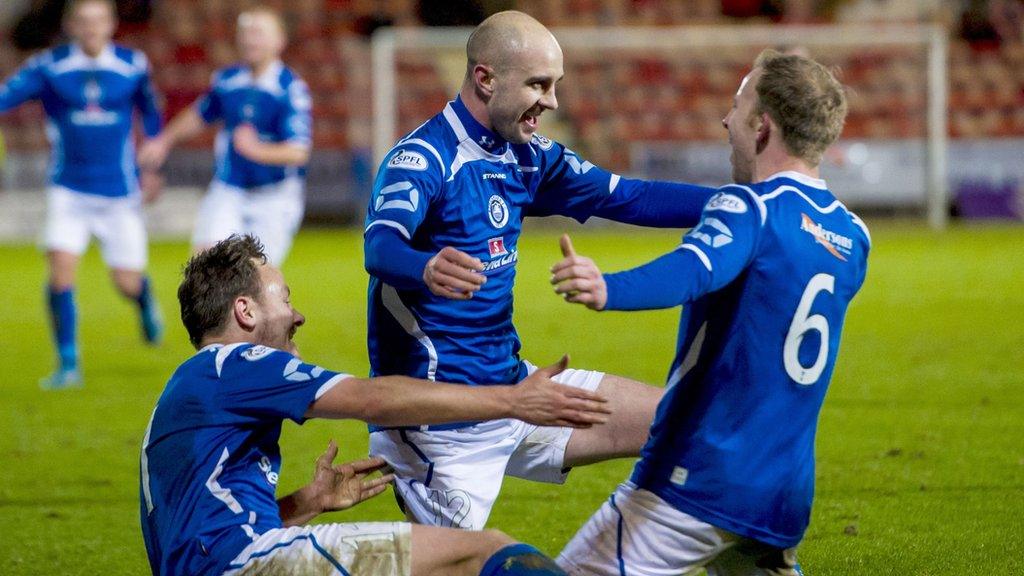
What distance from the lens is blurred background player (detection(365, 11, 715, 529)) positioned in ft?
14.2

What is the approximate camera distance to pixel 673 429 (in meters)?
3.57

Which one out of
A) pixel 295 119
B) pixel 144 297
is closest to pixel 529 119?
pixel 295 119

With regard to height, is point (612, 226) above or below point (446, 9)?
below

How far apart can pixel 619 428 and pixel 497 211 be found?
2.61ft

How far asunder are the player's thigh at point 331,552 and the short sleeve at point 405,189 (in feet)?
3.02

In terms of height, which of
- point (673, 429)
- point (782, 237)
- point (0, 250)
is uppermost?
point (782, 237)

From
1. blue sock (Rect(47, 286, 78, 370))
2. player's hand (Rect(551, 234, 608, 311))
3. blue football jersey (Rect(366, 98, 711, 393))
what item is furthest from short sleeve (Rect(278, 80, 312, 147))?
player's hand (Rect(551, 234, 608, 311))

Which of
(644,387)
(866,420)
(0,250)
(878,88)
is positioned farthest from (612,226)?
(644,387)

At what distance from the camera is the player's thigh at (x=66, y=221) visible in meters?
10.1

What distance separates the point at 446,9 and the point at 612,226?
5.66m

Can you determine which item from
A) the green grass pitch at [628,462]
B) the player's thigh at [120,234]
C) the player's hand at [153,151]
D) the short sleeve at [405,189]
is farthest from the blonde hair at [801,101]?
the player's hand at [153,151]

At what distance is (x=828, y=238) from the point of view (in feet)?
11.6

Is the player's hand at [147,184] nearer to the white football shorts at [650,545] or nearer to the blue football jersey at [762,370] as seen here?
the white football shorts at [650,545]

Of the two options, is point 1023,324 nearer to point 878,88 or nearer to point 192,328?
point 192,328
